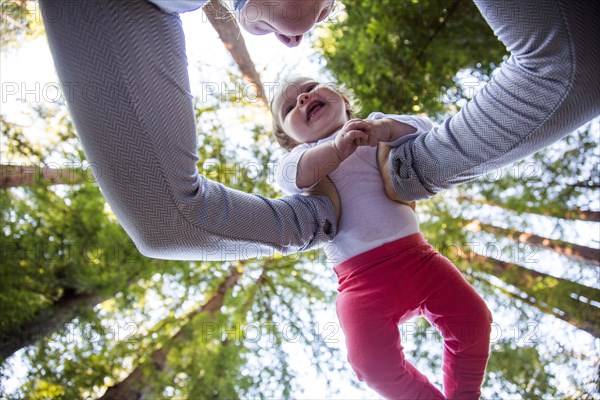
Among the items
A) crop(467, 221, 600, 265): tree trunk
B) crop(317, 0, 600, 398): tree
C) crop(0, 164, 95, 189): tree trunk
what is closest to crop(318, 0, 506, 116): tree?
crop(317, 0, 600, 398): tree

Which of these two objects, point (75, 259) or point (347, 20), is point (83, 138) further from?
point (75, 259)

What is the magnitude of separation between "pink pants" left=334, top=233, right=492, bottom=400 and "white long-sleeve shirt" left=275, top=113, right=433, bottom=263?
0.13 feet

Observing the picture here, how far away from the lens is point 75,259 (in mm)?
4023

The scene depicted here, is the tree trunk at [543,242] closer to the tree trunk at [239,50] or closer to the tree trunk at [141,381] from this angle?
the tree trunk at [239,50]

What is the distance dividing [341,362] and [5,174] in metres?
3.42

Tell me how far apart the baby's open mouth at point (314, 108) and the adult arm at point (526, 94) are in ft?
1.66

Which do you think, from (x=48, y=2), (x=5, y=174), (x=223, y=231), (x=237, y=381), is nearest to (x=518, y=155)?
(x=223, y=231)

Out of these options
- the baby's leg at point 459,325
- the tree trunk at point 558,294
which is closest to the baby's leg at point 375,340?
the baby's leg at point 459,325

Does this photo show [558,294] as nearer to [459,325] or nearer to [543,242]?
[543,242]

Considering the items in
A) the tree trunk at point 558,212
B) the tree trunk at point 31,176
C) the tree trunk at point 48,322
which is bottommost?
the tree trunk at point 48,322

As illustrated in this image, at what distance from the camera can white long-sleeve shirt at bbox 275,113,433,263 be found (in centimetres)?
161

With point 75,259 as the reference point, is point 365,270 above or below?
above

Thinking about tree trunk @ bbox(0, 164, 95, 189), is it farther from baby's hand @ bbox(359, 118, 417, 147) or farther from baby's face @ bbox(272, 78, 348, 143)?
baby's hand @ bbox(359, 118, 417, 147)

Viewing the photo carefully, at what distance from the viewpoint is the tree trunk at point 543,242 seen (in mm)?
4392
